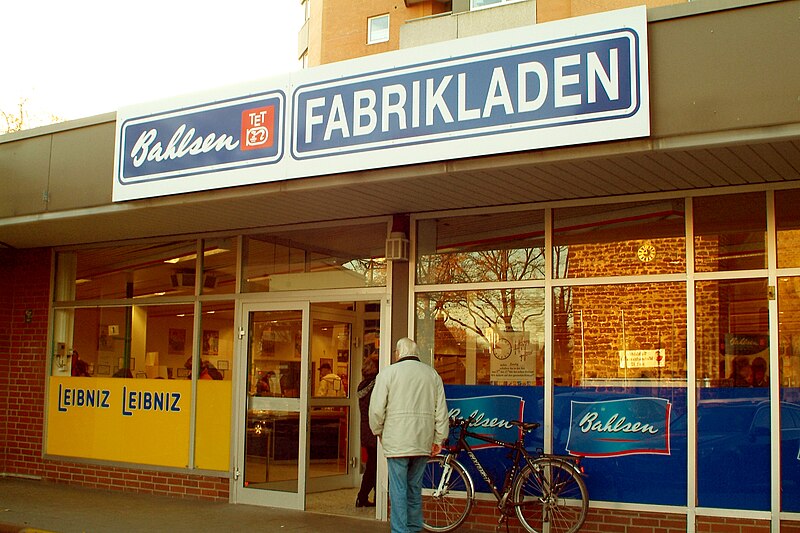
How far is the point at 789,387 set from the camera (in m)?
7.41

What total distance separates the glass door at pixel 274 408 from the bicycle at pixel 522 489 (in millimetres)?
1837

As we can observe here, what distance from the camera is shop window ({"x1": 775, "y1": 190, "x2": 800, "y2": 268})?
296 inches

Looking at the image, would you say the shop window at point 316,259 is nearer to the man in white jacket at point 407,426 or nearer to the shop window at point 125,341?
the shop window at point 125,341

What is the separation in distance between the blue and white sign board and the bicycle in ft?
9.30

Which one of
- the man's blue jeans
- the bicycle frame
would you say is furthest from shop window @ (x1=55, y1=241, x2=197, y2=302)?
the man's blue jeans

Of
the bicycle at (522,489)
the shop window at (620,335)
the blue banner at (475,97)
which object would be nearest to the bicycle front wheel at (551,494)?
the bicycle at (522,489)

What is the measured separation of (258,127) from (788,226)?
475 centimetres

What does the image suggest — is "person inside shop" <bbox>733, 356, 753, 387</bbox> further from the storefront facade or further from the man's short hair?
the man's short hair

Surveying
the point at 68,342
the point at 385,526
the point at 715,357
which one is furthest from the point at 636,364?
the point at 68,342

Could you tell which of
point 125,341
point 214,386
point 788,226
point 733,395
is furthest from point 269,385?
point 788,226

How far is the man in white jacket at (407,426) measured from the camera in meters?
7.43

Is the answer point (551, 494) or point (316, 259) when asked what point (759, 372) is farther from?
point (316, 259)

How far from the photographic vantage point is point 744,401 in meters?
7.56

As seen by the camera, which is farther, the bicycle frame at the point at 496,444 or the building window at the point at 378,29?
the building window at the point at 378,29
